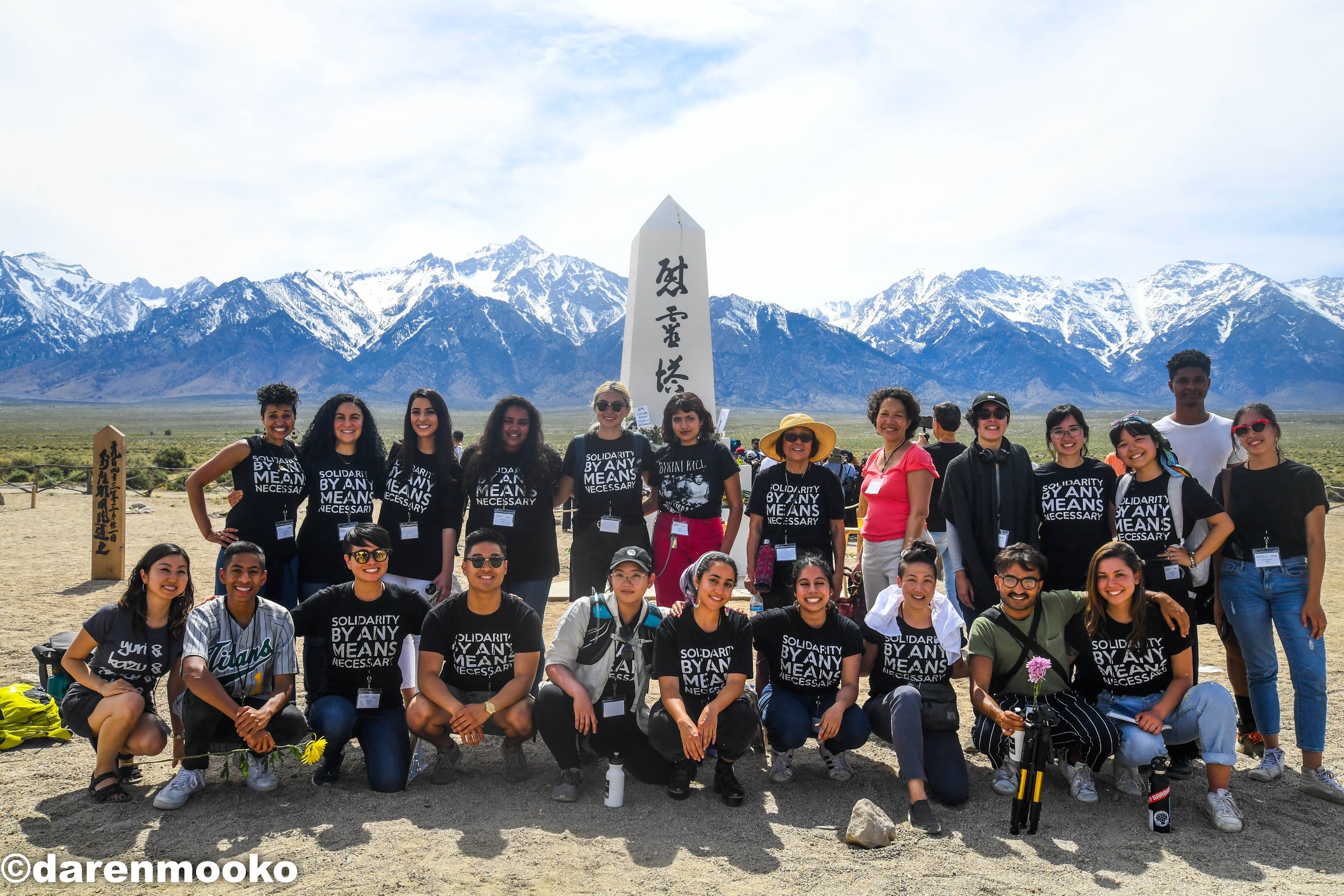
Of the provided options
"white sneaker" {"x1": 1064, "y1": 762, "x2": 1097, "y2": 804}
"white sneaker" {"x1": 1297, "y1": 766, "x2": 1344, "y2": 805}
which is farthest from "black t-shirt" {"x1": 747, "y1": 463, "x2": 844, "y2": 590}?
"white sneaker" {"x1": 1297, "y1": 766, "x2": 1344, "y2": 805}

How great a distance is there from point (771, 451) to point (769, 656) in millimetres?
1307

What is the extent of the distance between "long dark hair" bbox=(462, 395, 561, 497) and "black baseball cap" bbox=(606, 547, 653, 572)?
83 centimetres

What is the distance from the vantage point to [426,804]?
372cm

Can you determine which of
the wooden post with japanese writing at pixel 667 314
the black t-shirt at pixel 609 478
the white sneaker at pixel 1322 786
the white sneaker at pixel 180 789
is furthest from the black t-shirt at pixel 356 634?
the wooden post with japanese writing at pixel 667 314

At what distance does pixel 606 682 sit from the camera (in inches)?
157

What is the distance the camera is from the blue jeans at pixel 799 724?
3.91 m

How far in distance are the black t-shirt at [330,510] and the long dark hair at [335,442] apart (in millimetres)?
Result: 30

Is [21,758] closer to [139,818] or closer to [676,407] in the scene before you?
[139,818]

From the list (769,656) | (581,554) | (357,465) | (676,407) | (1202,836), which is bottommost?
(1202,836)

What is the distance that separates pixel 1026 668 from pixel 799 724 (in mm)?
1071

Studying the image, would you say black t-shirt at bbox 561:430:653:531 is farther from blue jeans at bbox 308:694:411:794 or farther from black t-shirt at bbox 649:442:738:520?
blue jeans at bbox 308:694:411:794

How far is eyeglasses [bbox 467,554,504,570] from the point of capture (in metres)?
3.92

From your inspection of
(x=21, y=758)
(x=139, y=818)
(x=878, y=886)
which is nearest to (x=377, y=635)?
(x=139, y=818)

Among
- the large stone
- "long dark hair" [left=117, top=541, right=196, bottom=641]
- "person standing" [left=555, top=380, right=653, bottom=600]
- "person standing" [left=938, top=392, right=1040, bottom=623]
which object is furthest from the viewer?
"person standing" [left=555, top=380, right=653, bottom=600]
